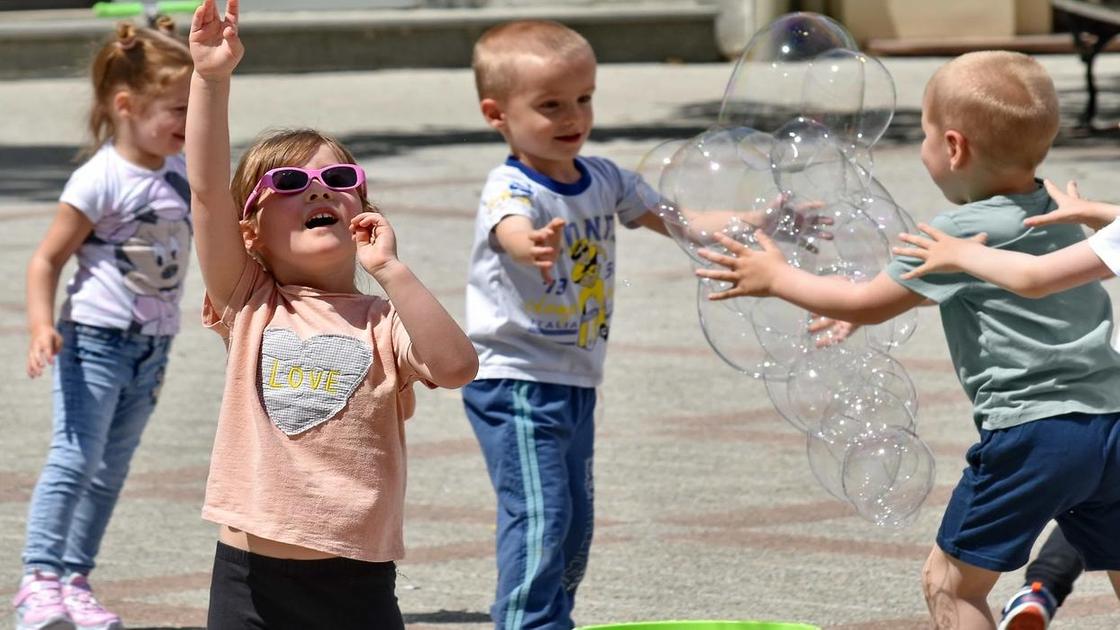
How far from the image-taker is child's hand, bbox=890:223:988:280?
3387mm

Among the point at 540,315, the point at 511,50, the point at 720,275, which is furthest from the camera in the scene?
the point at 511,50

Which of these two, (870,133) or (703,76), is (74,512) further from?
(703,76)

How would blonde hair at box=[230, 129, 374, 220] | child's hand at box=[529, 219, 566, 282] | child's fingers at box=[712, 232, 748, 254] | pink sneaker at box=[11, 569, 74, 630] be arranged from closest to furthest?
1. blonde hair at box=[230, 129, 374, 220]
2. child's fingers at box=[712, 232, 748, 254]
3. child's hand at box=[529, 219, 566, 282]
4. pink sneaker at box=[11, 569, 74, 630]

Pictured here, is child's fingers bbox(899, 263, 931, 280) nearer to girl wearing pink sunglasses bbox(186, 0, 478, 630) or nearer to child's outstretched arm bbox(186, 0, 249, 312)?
girl wearing pink sunglasses bbox(186, 0, 478, 630)

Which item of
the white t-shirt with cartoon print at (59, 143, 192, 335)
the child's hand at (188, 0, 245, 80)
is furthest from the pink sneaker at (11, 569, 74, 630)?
the child's hand at (188, 0, 245, 80)

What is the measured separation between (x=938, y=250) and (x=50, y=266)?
241cm

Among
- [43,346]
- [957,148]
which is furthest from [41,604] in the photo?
[957,148]

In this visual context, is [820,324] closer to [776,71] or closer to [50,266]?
[776,71]

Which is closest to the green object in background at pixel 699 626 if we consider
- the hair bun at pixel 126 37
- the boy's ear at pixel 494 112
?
the boy's ear at pixel 494 112

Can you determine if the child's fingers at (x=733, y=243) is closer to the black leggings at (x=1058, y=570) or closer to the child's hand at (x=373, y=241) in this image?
the child's hand at (x=373, y=241)

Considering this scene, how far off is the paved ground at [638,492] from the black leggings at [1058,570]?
329mm

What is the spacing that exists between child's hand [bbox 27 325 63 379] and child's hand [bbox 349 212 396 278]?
1.79 m

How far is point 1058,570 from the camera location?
13.8 ft

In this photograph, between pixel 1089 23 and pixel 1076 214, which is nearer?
pixel 1076 214
